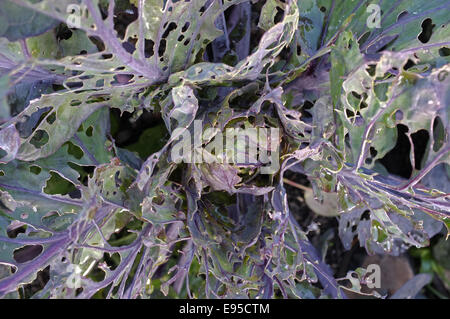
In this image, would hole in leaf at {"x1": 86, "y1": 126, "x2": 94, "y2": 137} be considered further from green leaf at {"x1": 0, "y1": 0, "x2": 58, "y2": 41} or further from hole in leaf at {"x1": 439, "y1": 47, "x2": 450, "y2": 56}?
hole in leaf at {"x1": 439, "y1": 47, "x2": 450, "y2": 56}

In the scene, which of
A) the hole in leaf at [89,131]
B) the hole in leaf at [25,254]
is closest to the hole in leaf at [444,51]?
the hole in leaf at [89,131]

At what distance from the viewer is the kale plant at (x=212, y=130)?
506 millimetres

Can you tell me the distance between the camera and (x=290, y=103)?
678 mm

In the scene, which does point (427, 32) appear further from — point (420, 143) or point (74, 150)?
point (74, 150)

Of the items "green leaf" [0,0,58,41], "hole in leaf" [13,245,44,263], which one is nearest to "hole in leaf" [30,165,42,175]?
"hole in leaf" [13,245,44,263]

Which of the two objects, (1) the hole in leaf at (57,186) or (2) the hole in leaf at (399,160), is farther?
(2) the hole in leaf at (399,160)

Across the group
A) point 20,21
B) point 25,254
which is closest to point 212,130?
point 20,21

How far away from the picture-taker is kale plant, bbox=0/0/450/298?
51 centimetres

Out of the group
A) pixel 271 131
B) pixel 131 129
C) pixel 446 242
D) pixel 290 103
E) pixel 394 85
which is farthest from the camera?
pixel 446 242

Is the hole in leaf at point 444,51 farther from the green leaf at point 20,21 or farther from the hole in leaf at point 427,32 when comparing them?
the green leaf at point 20,21

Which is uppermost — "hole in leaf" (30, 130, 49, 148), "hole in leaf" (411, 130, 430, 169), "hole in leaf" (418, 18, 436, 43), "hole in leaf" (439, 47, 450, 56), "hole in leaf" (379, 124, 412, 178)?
"hole in leaf" (418, 18, 436, 43)
